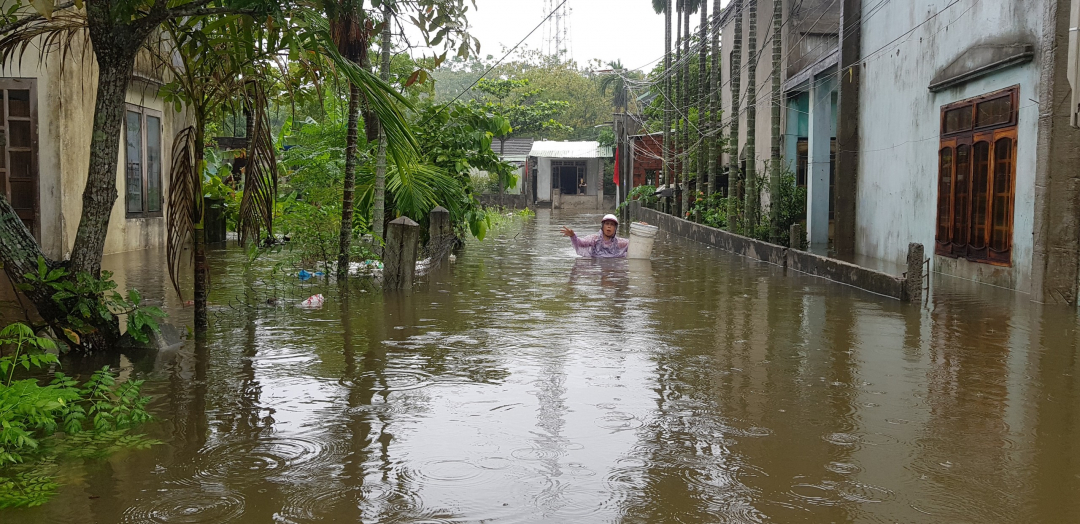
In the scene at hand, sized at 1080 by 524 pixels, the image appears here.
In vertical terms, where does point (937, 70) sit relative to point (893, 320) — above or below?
above

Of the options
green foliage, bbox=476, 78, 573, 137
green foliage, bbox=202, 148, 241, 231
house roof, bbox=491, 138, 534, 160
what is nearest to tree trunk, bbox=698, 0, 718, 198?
green foliage, bbox=202, 148, 241, 231

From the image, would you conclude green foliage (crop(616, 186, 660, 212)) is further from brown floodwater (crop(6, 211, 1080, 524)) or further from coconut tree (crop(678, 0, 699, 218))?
brown floodwater (crop(6, 211, 1080, 524))

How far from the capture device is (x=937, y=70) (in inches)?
579

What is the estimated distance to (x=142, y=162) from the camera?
56.9ft

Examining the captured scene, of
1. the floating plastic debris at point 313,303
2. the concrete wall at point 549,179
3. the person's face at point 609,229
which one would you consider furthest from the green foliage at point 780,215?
the concrete wall at point 549,179

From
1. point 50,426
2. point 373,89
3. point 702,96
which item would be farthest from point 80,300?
point 702,96

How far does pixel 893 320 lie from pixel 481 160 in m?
8.82

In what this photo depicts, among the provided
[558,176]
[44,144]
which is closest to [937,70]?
[44,144]

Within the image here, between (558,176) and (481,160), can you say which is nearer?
(481,160)

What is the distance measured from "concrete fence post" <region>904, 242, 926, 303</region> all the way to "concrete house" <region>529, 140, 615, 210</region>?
39.9 metres

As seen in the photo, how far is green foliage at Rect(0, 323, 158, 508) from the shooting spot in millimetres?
4438

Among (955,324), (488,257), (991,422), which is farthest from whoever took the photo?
(488,257)

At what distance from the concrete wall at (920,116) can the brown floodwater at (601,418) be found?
90.4 inches

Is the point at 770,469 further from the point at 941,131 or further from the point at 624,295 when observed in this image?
the point at 941,131
